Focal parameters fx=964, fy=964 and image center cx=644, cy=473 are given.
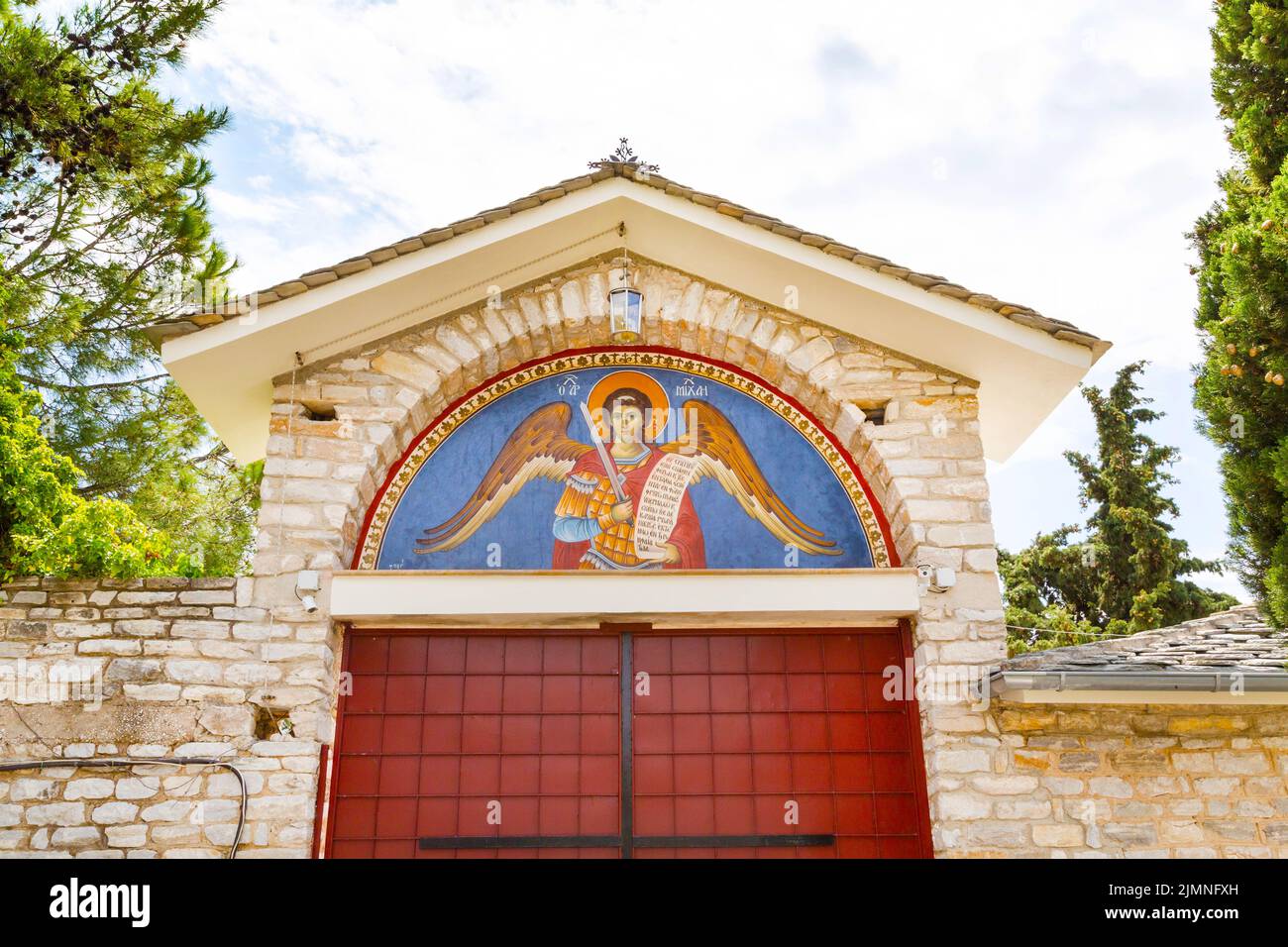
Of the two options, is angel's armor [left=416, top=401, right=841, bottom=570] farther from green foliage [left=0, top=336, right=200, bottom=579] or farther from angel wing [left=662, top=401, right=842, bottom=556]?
green foliage [left=0, top=336, right=200, bottom=579]

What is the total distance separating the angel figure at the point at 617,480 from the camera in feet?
21.3

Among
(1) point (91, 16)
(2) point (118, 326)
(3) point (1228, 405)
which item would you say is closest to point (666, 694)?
(3) point (1228, 405)

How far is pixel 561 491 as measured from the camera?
664cm

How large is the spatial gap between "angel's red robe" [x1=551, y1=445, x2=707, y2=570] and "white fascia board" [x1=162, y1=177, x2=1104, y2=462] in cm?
146

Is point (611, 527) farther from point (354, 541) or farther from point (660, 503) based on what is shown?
point (354, 541)

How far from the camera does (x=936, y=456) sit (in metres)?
6.46

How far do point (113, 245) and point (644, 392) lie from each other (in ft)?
28.5

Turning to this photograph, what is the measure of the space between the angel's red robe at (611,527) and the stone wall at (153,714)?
66.9 inches

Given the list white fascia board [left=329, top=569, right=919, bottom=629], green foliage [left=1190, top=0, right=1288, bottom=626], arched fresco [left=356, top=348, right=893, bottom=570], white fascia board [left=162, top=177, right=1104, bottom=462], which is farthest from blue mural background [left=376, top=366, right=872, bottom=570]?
green foliage [left=1190, top=0, right=1288, bottom=626]

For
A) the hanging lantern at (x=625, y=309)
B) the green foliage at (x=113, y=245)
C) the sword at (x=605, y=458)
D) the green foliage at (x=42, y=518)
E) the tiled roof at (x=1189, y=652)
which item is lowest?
the tiled roof at (x=1189, y=652)

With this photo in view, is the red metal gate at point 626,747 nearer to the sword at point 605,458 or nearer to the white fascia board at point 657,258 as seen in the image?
the sword at point 605,458

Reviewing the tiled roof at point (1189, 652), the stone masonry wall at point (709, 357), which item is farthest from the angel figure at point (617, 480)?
the tiled roof at point (1189, 652)

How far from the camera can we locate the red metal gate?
5965mm

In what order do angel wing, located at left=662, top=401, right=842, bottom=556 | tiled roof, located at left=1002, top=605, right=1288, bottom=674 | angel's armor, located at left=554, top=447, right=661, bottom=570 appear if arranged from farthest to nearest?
angel wing, located at left=662, top=401, right=842, bottom=556 < angel's armor, located at left=554, top=447, right=661, bottom=570 < tiled roof, located at left=1002, top=605, right=1288, bottom=674
